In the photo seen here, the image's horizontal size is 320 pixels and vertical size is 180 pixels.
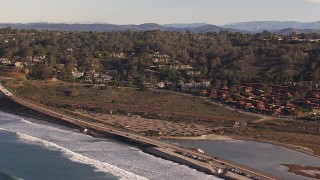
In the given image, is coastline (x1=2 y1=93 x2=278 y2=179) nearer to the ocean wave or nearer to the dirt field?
the dirt field

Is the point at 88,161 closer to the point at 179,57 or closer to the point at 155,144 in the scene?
the point at 155,144

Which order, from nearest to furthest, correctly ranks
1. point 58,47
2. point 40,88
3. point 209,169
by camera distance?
point 209,169 < point 40,88 < point 58,47

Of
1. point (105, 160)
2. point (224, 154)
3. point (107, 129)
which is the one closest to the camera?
point (105, 160)

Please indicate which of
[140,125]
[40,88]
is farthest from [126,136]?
[40,88]

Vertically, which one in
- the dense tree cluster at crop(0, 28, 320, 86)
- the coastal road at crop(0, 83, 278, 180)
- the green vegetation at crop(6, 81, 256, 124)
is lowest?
the green vegetation at crop(6, 81, 256, 124)

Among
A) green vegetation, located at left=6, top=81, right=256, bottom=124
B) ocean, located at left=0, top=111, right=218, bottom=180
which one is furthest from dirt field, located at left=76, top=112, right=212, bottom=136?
ocean, located at left=0, top=111, right=218, bottom=180

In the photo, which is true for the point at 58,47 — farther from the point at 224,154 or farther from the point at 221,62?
the point at 224,154

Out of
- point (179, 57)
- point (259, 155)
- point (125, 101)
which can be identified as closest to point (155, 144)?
point (259, 155)
